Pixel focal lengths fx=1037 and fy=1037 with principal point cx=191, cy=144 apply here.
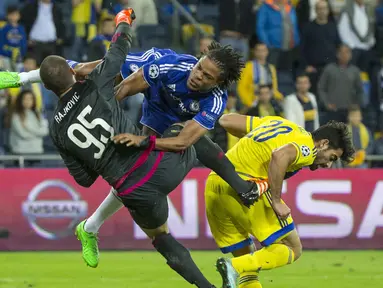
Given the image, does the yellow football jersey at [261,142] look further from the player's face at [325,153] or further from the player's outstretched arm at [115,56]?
the player's outstretched arm at [115,56]

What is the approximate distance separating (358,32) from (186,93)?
31.0 ft

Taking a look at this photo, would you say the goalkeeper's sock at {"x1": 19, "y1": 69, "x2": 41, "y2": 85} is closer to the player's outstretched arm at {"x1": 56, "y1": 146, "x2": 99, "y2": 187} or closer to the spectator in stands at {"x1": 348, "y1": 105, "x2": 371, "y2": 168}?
the player's outstretched arm at {"x1": 56, "y1": 146, "x2": 99, "y2": 187}

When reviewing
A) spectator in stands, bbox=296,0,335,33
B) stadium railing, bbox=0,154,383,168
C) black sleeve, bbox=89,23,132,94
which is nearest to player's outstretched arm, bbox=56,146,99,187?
black sleeve, bbox=89,23,132,94

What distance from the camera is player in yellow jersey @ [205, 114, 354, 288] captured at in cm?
888

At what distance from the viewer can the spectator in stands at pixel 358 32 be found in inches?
701

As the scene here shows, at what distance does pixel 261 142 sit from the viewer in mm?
9422

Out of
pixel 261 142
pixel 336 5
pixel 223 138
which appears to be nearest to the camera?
pixel 261 142

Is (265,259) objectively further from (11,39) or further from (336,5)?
(336,5)

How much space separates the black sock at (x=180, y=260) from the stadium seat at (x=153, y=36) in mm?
8859

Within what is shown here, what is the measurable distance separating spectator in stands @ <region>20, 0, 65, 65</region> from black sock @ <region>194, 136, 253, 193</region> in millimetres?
7929

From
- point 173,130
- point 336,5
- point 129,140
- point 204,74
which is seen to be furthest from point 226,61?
point 336,5

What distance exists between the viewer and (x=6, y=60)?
16391 millimetres

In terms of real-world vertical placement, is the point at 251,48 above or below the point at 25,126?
above

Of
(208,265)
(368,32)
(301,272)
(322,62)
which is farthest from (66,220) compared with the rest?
(368,32)
